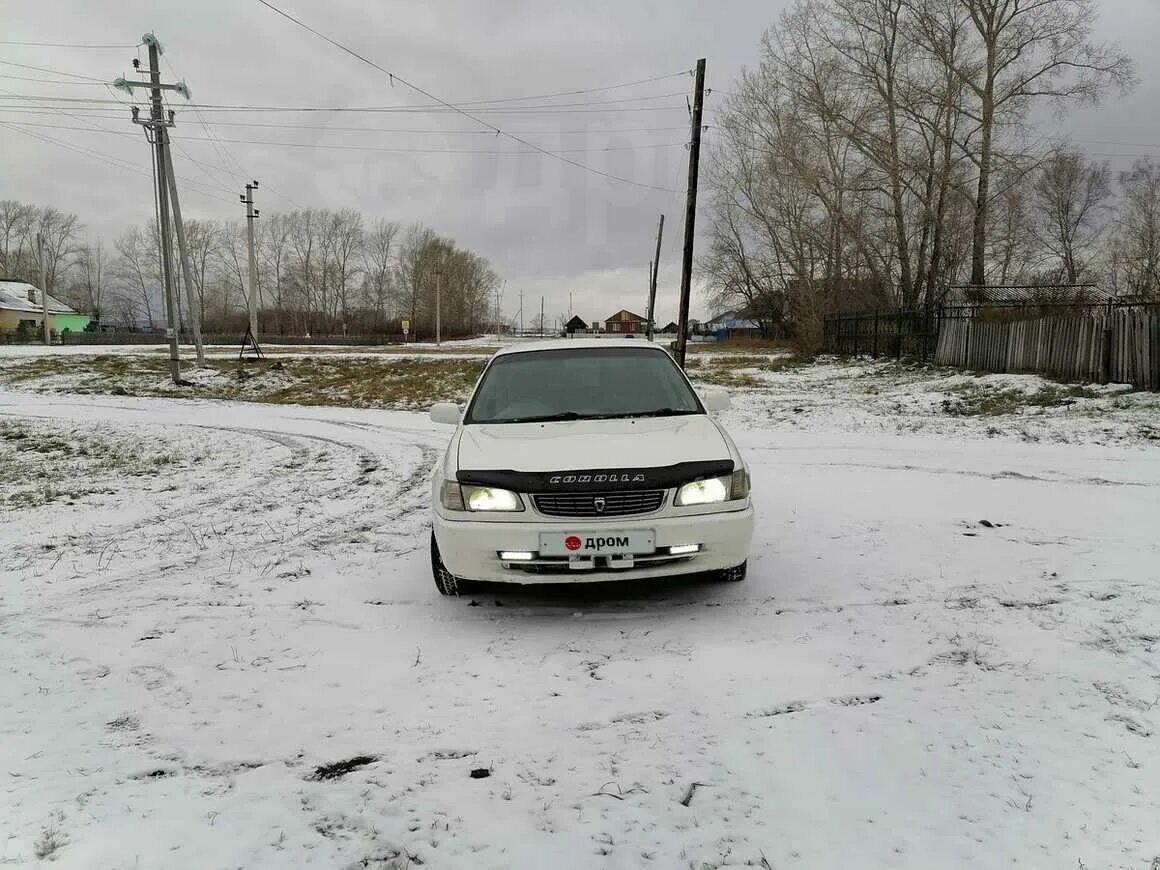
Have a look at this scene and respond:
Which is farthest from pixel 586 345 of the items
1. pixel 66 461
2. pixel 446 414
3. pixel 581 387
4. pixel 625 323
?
Answer: pixel 625 323

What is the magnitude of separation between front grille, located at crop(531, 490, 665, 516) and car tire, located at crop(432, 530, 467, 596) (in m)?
0.86

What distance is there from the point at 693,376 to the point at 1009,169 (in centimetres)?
1638

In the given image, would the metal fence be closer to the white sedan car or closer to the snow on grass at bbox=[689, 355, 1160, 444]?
the snow on grass at bbox=[689, 355, 1160, 444]

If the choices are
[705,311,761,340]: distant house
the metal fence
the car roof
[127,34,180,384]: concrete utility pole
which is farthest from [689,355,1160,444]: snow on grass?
[705,311,761,340]: distant house

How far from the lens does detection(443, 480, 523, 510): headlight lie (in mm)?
3795

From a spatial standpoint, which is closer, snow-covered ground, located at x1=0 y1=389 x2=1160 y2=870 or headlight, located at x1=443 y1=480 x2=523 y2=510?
snow-covered ground, located at x1=0 y1=389 x2=1160 y2=870

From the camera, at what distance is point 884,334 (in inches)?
1084

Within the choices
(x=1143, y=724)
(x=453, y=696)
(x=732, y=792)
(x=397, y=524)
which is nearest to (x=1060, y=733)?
(x=1143, y=724)

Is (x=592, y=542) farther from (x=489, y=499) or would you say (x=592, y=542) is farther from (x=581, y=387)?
(x=581, y=387)

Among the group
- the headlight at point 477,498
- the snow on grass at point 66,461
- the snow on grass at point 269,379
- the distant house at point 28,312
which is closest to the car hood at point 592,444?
the headlight at point 477,498

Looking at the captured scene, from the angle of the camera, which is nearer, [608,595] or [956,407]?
[608,595]

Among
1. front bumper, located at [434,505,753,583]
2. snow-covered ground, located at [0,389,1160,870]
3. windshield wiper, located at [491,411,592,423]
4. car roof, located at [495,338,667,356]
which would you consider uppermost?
car roof, located at [495,338,667,356]

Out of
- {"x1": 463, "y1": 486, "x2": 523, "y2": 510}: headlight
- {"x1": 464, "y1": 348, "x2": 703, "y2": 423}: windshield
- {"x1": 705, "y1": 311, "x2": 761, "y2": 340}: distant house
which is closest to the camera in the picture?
{"x1": 463, "y1": 486, "x2": 523, "y2": 510}: headlight

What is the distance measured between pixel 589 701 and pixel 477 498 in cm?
130
